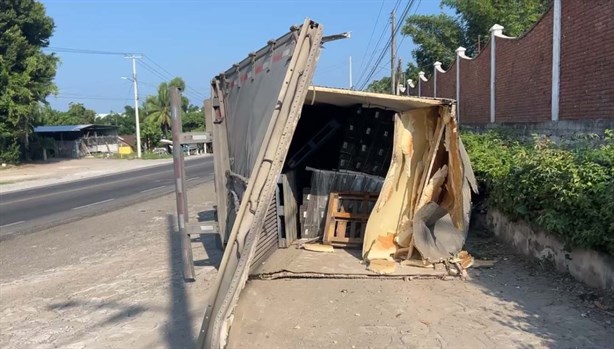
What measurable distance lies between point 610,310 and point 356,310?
2.19 meters

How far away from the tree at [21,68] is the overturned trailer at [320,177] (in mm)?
31105

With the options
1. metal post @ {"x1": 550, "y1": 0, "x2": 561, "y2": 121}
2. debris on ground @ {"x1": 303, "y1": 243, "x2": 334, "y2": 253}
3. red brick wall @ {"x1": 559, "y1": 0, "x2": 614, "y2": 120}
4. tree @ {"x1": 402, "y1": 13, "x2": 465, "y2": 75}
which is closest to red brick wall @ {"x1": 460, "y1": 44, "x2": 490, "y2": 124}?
metal post @ {"x1": 550, "y1": 0, "x2": 561, "y2": 121}

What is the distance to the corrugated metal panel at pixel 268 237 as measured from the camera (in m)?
6.30

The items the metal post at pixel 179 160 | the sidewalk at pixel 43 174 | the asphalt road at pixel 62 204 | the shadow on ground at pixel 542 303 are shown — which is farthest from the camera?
the sidewalk at pixel 43 174

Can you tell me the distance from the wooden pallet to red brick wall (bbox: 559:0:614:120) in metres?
3.73

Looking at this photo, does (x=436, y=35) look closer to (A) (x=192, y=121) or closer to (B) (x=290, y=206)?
(B) (x=290, y=206)

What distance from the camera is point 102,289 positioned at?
20.0 ft

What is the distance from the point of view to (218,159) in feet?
20.3

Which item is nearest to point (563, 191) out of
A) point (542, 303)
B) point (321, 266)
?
point (542, 303)

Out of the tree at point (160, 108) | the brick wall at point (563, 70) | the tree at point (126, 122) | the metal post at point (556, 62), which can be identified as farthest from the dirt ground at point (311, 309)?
the tree at point (126, 122)

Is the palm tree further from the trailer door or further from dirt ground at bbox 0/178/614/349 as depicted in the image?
the trailer door

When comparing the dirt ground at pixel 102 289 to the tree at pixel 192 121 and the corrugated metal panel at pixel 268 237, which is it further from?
the tree at pixel 192 121

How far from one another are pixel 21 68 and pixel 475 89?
1237 inches

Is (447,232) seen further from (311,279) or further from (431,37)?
(431,37)
